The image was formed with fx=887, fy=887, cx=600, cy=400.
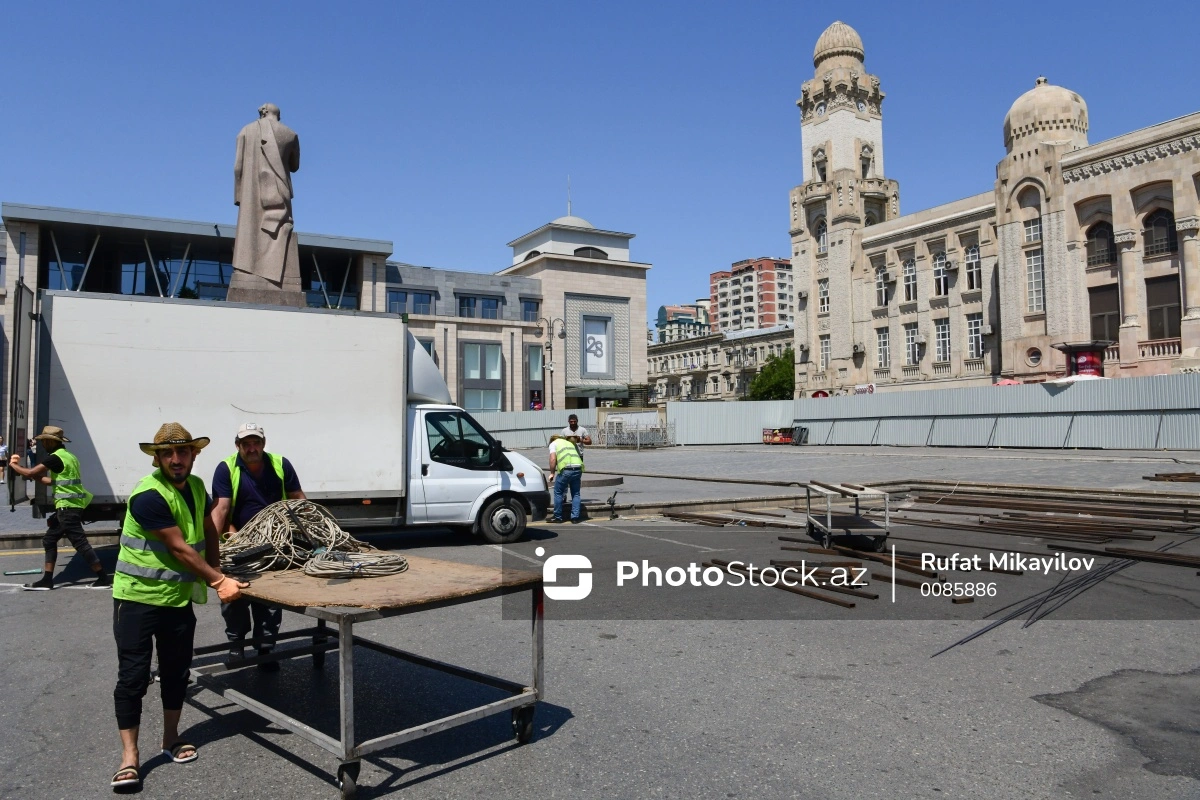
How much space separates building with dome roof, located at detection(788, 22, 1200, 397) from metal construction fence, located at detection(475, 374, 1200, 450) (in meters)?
6.26

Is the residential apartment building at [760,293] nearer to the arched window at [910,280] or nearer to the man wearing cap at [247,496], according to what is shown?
the arched window at [910,280]

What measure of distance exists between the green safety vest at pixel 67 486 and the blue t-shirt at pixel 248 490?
4.46 m

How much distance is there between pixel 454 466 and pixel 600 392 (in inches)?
2505

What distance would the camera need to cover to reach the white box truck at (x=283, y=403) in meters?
10.1

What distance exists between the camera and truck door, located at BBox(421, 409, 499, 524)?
12.0 m

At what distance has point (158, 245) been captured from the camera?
5725 centimetres

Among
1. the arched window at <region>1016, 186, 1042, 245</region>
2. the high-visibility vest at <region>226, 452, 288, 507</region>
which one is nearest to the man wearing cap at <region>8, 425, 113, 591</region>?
the high-visibility vest at <region>226, 452, 288, 507</region>

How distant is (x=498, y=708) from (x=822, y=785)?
1613 mm

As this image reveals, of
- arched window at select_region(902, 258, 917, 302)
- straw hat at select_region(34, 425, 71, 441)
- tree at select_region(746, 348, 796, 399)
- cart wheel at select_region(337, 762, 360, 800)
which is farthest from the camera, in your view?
tree at select_region(746, 348, 796, 399)

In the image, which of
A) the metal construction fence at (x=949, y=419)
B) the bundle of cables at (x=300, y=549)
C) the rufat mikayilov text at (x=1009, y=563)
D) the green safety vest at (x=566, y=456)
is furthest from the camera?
the metal construction fence at (x=949, y=419)

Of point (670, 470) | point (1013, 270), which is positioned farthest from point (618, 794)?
point (1013, 270)

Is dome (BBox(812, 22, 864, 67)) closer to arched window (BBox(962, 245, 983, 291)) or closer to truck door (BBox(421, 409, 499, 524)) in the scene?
arched window (BBox(962, 245, 983, 291))

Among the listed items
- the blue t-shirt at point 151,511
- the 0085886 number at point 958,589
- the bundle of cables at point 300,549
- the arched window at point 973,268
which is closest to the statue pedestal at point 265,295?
the bundle of cables at point 300,549

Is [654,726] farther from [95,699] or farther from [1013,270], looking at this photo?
[1013,270]
